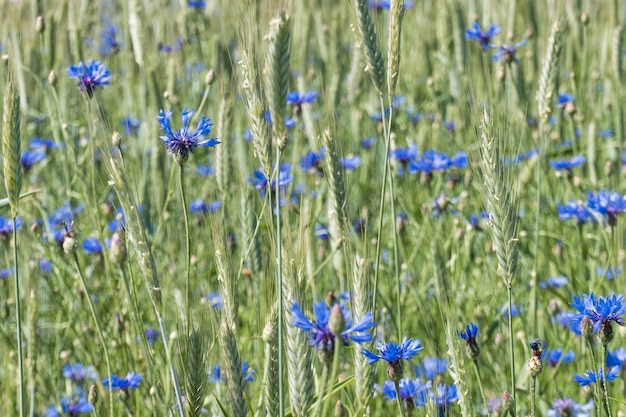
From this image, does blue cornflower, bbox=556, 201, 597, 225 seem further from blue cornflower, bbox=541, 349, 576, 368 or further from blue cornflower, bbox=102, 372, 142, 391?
blue cornflower, bbox=102, 372, 142, 391

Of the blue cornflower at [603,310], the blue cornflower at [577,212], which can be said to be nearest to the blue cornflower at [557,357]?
the blue cornflower at [577,212]

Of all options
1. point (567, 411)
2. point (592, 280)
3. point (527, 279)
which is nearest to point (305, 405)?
point (567, 411)

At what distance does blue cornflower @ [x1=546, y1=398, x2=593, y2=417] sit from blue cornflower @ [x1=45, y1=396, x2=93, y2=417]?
1071 millimetres

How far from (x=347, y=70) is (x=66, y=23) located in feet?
5.42

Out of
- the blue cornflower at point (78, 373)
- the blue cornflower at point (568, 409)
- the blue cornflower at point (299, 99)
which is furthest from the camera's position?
the blue cornflower at point (299, 99)

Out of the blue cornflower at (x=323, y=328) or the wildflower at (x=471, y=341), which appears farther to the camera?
the wildflower at (x=471, y=341)

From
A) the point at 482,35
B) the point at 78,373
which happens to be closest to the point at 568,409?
the point at 78,373

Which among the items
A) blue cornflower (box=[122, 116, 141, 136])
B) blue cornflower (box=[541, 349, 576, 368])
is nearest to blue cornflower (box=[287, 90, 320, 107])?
blue cornflower (box=[122, 116, 141, 136])

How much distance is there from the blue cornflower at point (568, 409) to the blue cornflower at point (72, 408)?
3.52 feet

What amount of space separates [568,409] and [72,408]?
3.81 feet

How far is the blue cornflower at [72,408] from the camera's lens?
2066 mm

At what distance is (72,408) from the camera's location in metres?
2.08

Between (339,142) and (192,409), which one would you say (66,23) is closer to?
(339,142)

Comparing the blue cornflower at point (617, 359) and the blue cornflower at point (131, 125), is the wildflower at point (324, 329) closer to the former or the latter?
the blue cornflower at point (617, 359)
